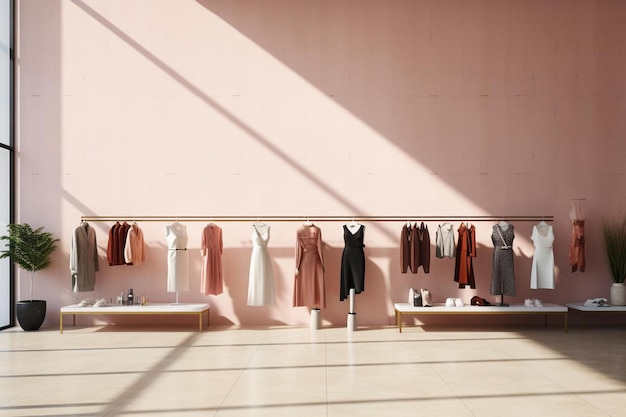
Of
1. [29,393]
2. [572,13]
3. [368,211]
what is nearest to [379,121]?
[368,211]

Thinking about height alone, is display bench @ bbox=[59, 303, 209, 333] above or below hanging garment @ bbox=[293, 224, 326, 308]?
below

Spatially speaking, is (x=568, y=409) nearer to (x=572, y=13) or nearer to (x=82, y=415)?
(x=82, y=415)

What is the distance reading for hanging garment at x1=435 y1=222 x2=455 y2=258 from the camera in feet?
22.3

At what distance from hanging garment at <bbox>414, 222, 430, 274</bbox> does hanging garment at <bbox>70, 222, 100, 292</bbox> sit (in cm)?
397

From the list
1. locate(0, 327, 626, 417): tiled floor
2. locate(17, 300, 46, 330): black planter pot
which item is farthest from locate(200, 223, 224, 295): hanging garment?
locate(17, 300, 46, 330): black planter pot

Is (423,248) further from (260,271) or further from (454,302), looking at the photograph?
(260,271)

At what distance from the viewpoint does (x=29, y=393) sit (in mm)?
3988

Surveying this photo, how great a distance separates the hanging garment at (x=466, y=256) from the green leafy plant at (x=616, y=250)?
67.8 inches

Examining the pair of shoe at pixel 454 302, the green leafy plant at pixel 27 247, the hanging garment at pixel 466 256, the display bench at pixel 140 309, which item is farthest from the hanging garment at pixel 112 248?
the hanging garment at pixel 466 256

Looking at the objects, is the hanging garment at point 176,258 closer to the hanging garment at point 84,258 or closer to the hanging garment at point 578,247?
the hanging garment at point 84,258

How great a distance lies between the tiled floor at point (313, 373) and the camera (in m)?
3.67

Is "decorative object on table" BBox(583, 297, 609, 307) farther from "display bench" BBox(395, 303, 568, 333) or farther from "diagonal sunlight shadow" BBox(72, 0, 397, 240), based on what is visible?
"diagonal sunlight shadow" BBox(72, 0, 397, 240)

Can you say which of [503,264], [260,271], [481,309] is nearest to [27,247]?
[260,271]

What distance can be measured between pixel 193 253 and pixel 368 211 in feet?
7.51
